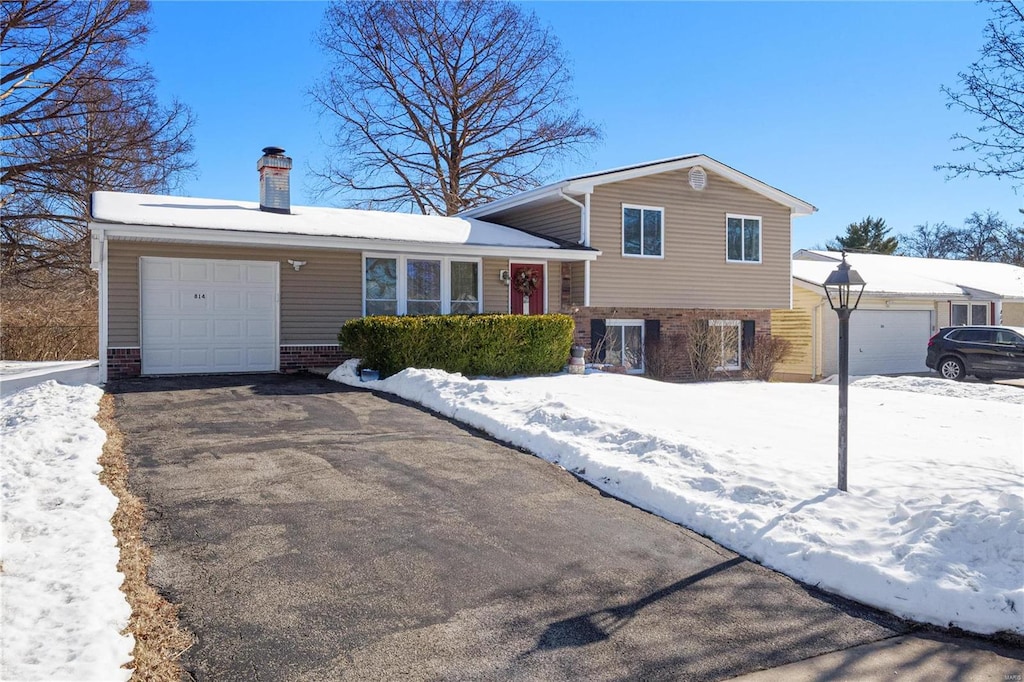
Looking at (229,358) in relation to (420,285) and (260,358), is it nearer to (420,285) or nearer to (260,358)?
(260,358)

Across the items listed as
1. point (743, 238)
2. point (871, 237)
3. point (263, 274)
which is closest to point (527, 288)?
point (263, 274)

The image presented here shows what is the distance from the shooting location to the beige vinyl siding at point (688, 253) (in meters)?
16.4

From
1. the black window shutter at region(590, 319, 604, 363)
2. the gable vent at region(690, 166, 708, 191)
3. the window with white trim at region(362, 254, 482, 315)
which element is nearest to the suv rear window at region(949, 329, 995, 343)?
the gable vent at region(690, 166, 708, 191)

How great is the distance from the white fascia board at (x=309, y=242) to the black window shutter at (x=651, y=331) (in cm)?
280

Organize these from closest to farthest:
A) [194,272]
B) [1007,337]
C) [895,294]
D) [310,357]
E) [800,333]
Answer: [194,272] → [310,357] → [1007,337] → [895,294] → [800,333]

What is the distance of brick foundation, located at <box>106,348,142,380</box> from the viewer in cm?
1208

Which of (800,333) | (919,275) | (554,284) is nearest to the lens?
(554,284)

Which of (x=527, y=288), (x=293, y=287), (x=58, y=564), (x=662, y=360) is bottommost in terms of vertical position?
(x=58, y=564)

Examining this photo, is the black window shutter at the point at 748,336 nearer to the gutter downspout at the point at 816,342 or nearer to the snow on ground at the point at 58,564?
the gutter downspout at the point at 816,342

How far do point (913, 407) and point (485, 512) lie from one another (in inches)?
348

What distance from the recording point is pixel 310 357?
1373 cm

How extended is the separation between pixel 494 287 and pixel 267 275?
4.65 m

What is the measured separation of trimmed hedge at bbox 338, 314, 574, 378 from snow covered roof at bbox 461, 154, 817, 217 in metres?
3.75

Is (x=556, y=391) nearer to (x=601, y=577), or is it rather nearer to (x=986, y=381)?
(x=601, y=577)
